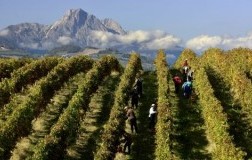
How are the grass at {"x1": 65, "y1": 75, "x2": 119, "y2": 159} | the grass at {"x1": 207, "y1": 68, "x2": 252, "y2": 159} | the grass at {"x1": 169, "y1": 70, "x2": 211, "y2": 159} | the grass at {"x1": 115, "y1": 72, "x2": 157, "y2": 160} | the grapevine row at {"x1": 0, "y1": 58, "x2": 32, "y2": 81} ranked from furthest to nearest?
the grapevine row at {"x1": 0, "y1": 58, "x2": 32, "y2": 81} → the grass at {"x1": 207, "y1": 68, "x2": 252, "y2": 159} → the grass at {"x1": 65, "y1": 75, "x2": 119, "y2": 159} → the grass at {"x1": 169, "y1": 70, "x2": 211, "y2": 159} → the grass at {"x1": 115, "y1": 72, "x2": 157, "y2": 160}

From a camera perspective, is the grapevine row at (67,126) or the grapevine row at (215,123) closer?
the grapevine row at (215,123)

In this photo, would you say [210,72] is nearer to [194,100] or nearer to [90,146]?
[194,100]

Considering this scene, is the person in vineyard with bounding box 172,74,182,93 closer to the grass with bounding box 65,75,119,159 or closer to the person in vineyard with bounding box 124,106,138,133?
A: the grass with bounding box 65,75,119,159

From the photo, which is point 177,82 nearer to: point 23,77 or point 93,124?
point 93,124

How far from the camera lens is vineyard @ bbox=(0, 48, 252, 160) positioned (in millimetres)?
38312

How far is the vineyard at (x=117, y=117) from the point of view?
38.3m

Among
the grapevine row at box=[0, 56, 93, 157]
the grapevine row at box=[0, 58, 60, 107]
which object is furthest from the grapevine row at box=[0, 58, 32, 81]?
the grapevine row at box=[0, 56, 93, 157]

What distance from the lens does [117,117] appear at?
138ft

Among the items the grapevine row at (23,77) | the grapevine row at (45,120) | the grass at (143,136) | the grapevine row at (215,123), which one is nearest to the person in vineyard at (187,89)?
the grapevine row at (215,123)

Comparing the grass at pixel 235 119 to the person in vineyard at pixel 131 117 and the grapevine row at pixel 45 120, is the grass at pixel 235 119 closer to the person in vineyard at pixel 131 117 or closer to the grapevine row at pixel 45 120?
the person in vineyard at pixel 131 117

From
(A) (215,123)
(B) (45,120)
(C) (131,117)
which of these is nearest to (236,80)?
(A) (215,123)

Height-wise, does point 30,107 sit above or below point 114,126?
above

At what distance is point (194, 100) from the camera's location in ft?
172

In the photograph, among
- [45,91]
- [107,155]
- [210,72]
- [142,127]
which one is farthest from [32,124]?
[210,72]
